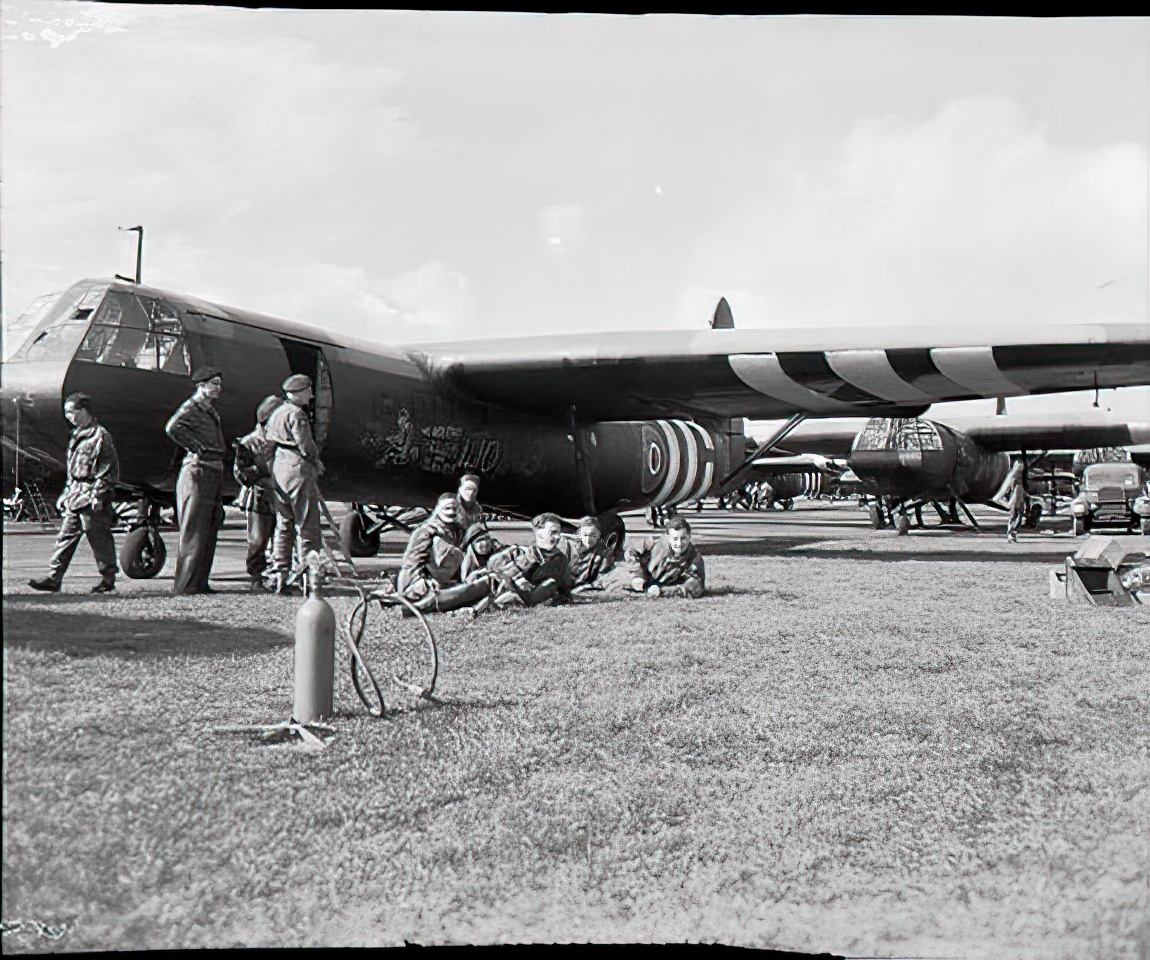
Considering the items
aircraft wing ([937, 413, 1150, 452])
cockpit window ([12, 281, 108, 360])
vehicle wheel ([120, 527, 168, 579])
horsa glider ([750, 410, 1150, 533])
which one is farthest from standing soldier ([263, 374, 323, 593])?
aircraft wing ([937, 413, 1150, 452])

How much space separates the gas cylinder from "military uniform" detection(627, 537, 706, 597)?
4.10 metres

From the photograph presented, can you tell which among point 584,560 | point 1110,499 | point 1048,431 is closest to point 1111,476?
point 1110,499

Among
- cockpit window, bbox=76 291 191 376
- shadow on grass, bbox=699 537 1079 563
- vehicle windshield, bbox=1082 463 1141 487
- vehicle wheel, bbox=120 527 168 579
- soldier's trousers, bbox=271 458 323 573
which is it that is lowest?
shadow on grass, bbox=699 537 1079 563

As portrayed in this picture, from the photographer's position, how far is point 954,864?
8.52 feet

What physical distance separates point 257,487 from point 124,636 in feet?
5.92

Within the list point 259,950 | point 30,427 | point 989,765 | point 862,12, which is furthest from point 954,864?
point 30,427

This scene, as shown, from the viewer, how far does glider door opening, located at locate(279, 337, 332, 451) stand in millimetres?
5652

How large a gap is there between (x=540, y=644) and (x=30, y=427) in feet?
8.00

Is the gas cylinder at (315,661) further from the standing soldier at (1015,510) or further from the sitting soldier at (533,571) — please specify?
the standing soldier at (1015,510)

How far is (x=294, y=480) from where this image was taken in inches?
175

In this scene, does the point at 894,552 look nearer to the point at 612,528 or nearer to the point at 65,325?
the point at 612,528

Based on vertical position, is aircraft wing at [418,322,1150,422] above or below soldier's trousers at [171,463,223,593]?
above

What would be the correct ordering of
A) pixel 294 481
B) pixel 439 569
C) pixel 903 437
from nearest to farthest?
pixel 294 481, pixel 439 569, pixel 903 437

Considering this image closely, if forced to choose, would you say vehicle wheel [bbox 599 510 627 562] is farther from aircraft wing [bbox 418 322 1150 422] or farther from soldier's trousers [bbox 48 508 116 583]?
soldier's trousers [bbox 48 508 116 583]
